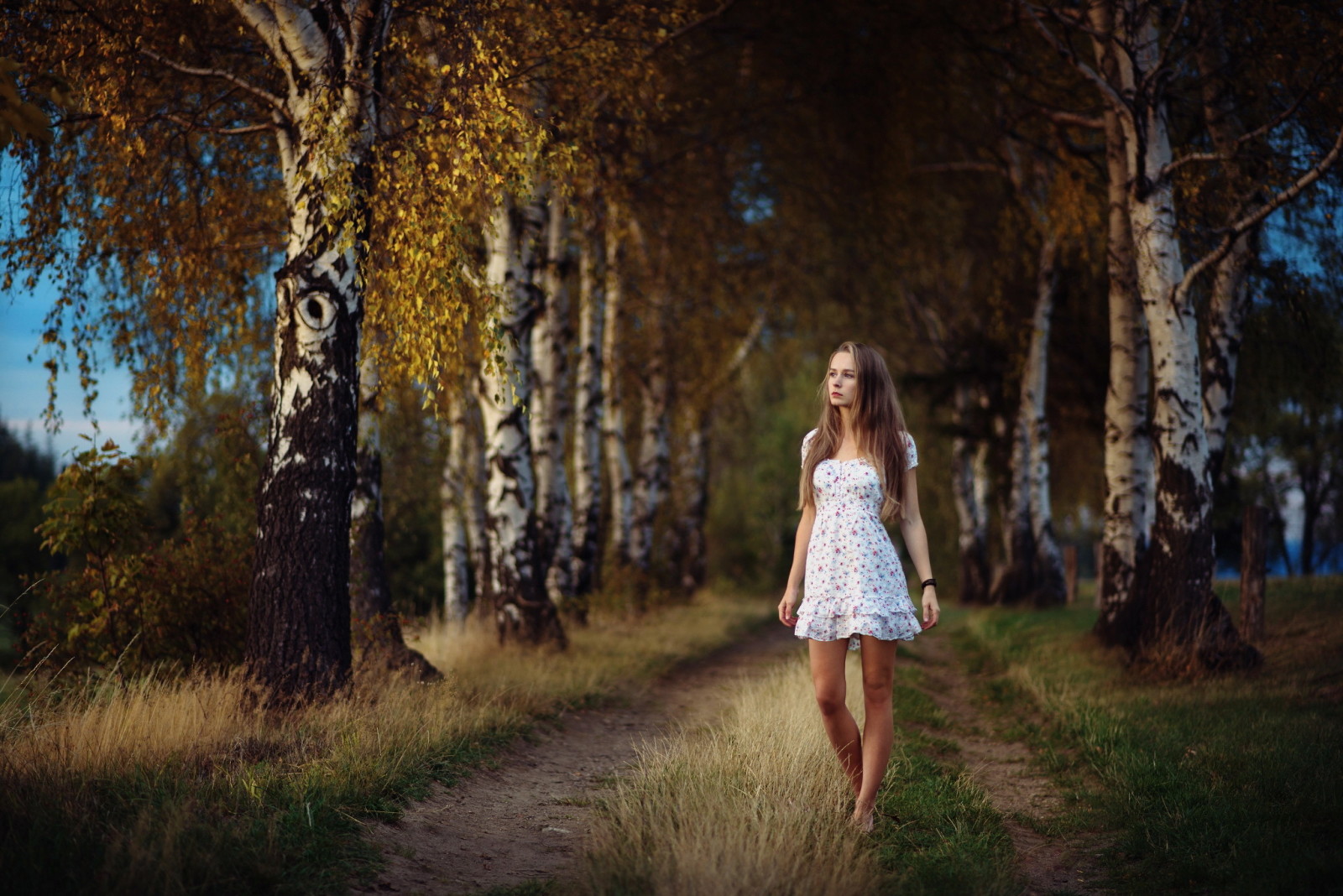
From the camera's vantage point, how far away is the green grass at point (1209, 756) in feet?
15.0

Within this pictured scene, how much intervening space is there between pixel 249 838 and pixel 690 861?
192cm

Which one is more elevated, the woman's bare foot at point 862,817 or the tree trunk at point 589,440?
the tree trunk at point 589,440

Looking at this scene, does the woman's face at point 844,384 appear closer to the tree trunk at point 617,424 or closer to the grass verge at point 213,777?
the grass verge at point 213,777

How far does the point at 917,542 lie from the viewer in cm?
486

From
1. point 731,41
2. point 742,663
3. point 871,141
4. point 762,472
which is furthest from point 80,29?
point 762,472

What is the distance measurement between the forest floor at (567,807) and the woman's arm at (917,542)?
1.37 m

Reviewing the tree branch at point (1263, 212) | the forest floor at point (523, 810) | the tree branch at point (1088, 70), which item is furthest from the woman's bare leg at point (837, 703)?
the tree branch at point (1088, 70)

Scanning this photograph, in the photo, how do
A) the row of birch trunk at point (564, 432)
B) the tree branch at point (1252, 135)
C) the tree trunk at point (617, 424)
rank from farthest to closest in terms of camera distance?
the tree trunk at point (617, 424), the row of birch trunk at point (564, 432), the tree branch at point (1252, 135)

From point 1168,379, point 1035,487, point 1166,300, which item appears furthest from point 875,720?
point 1035,487

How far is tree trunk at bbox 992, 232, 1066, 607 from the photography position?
1859 cm

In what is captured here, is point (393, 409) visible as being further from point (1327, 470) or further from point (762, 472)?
point (1327, 470)

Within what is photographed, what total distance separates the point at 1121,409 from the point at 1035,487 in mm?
8265

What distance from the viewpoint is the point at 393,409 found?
15.5 metres

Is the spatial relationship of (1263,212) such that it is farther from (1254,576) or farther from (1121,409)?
(1254,576)
